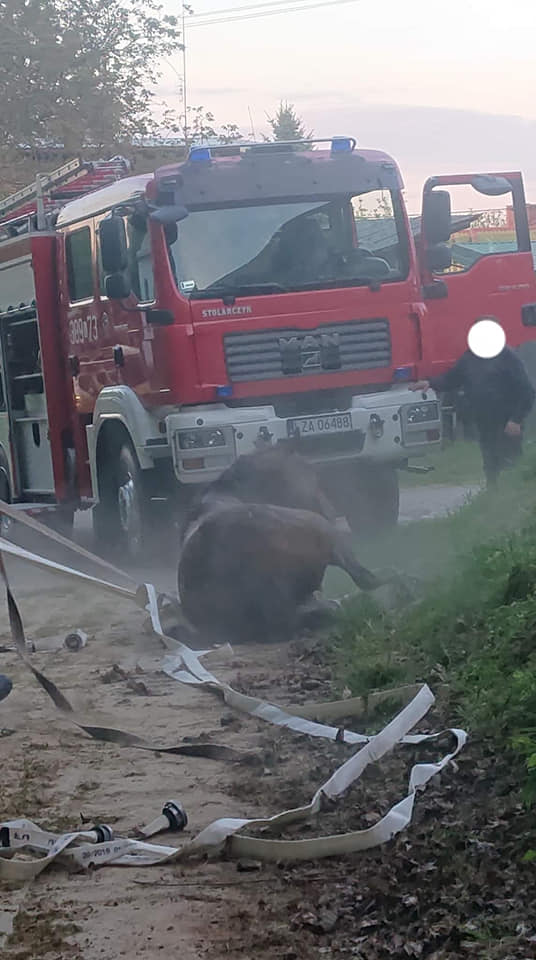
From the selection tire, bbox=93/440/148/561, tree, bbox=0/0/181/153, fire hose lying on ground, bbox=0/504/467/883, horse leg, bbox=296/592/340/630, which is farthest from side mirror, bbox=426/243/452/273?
tree, bbox=0/0/181/153

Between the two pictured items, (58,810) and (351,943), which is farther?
(58,810)

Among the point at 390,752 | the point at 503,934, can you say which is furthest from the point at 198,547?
the point at 503,934

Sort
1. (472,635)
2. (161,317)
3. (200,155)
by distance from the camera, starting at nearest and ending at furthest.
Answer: (472,635) → (161,317) → (200,155)

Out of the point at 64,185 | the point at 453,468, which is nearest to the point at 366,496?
the point at 64,185

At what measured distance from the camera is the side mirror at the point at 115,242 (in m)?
10.6

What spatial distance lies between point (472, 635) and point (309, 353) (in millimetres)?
5174

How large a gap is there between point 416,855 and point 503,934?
0.57 m

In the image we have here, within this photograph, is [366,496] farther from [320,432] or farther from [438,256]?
[438,256]

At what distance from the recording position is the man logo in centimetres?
1049

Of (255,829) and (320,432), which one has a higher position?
(320,432)

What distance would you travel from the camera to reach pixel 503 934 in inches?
130

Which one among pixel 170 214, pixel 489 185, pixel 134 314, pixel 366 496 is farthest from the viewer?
pixel 489 185

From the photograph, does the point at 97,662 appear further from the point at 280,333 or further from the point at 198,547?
the point at 280,333

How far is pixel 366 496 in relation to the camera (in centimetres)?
1130
